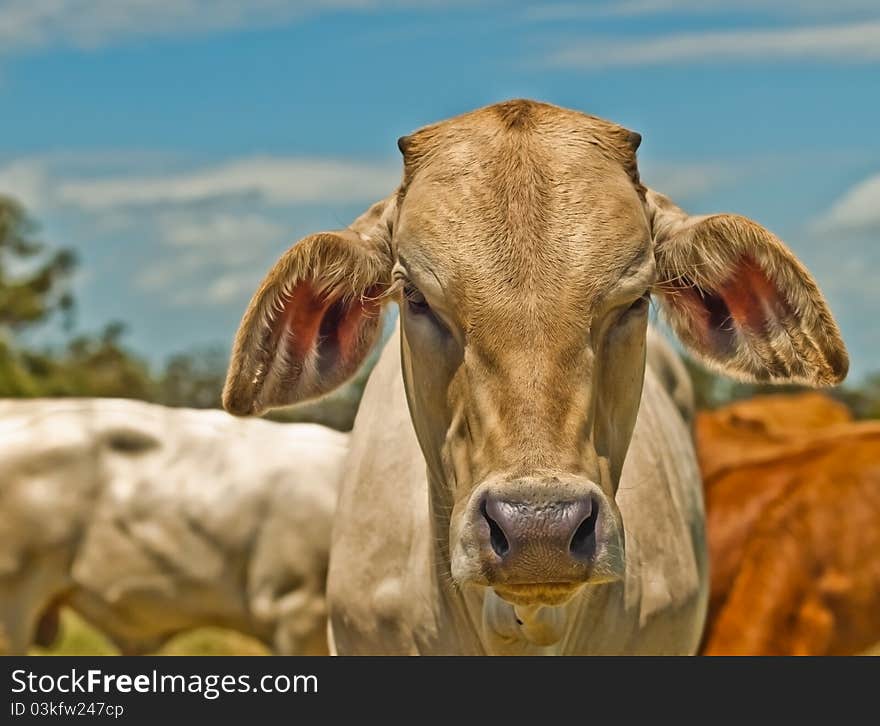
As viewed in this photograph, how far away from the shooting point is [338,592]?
19.5ft

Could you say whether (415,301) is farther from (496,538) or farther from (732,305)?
(732,305)

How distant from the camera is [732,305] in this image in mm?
5020

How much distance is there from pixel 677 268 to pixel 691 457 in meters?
2.58

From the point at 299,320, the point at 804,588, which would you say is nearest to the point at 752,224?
the point at 299,320

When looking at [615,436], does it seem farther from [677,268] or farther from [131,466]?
[131,466]

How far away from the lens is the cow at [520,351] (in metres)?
4.21

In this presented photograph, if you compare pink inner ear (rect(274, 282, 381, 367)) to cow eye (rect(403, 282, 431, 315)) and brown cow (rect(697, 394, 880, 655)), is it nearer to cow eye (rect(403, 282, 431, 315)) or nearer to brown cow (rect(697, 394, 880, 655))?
cow eye (rect(403, 282, 431, 315))

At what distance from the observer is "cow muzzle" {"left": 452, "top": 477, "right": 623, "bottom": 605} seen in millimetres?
4039

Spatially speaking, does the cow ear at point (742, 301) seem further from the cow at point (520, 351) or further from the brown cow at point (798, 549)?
the brown cow at point (798, 549)

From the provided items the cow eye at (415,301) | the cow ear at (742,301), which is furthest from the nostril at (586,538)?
the cow ear at (742,301)

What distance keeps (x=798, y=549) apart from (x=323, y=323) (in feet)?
20.4

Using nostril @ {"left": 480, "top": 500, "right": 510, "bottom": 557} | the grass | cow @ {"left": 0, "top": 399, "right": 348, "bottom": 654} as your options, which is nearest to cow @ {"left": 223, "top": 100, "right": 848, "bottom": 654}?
nostril @ {"left": 480, "top": 500, "right": 510, "bottom": 557}

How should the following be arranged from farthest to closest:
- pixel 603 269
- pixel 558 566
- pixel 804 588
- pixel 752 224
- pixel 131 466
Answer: pixel 804 588 → pixel 131 466 → pixel 752 224 → pixel 603 269 → pixel 558 566

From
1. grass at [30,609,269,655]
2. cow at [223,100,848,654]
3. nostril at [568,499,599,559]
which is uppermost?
grass at [30,609,269,655]
